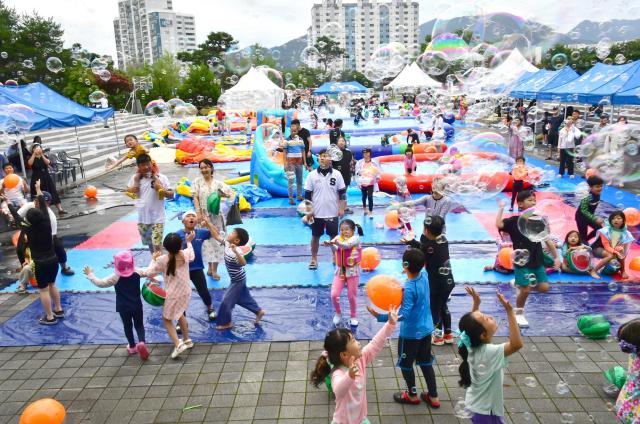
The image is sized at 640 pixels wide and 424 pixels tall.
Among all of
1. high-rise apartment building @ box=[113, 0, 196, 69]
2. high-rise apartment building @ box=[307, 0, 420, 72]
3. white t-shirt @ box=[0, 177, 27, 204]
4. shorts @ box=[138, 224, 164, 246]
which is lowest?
shorts @ box=[138, 224, 164, 246]

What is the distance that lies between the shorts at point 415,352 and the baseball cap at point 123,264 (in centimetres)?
278

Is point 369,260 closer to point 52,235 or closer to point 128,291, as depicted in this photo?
point 128,291

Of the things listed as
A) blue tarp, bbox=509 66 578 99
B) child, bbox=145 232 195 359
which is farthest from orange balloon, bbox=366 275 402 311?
blue tarp, bbox=509 66 578 99

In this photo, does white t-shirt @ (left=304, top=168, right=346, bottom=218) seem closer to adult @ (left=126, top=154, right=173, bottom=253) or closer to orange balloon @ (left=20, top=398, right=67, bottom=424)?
adult @ (left=126, top=154, right=173, bottom=253)

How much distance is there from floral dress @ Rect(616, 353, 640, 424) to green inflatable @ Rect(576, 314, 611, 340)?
7.00 ft

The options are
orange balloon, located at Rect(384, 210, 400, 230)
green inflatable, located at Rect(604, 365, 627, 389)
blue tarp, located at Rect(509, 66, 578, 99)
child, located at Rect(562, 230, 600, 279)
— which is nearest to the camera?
green inflatable, located at Rect(604, 365, 627, 389)

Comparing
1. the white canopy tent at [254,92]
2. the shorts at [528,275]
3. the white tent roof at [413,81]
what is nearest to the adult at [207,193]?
the shorts at [528,275]

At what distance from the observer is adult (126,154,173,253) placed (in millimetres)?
6469

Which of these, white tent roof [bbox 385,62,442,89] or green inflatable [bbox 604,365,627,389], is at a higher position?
white tent roof [bbox 385,62,442,89]

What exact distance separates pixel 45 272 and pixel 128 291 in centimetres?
152

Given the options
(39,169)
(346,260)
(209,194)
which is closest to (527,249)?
(346,260)

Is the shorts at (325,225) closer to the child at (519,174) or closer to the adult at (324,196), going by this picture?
the adult at (324,196)

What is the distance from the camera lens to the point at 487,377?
318 centimetres

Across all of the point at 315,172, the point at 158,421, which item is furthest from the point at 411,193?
the point at 158,421
